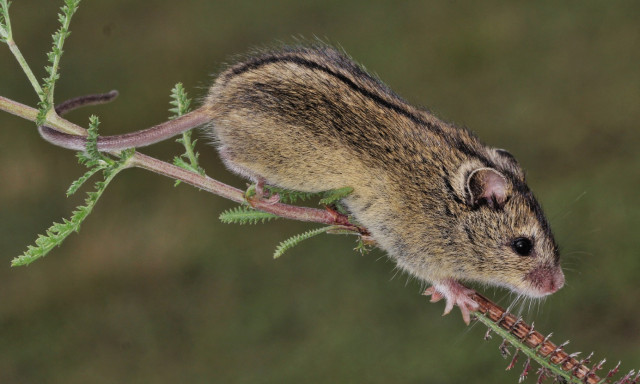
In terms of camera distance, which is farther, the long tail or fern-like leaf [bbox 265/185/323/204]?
fern-like leaf [bbox 265/185/323/204]

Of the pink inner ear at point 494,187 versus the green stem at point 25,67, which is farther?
the pink inner ear at point 494,187

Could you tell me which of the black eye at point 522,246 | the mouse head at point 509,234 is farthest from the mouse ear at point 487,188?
the black eye at point 522,246

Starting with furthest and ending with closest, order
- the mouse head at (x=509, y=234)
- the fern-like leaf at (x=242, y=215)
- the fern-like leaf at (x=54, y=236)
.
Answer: the mouse head at (x=509, y=234)
the fern-like leaf at (x=242, y=215)
the fern-like leaf at (x=54, y=236)

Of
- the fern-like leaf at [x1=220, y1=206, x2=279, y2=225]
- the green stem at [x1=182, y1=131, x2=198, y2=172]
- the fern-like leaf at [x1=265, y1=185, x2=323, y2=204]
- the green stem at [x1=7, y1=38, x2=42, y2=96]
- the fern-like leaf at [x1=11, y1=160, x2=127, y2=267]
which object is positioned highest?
the fern-like leaf at [x1=265, y1=185, x2=323, y2=204]

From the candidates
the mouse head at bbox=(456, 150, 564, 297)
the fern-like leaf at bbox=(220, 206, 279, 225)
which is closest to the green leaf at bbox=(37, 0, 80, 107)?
the fern-like leaf at bbox=(220, 206, 279, 225)

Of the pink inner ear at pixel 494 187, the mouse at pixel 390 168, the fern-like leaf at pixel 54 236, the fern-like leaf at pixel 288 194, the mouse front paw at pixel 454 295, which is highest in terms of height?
the pink inner ear at pixel 494 187

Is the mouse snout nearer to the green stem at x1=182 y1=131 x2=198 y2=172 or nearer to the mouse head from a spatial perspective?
the mouse head

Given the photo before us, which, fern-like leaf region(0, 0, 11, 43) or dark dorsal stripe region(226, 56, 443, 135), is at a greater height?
dark dorsal stripe region(226, 56, 443, 135)

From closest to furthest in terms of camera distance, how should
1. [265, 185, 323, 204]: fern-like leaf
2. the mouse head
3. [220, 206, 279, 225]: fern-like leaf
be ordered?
1. [220, 206, 279, 225]: fern-like leaf
2. [265, 185, 323, 204]: fern-like leaf
3. the mouse head

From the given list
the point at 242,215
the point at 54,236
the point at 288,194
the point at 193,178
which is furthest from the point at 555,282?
the point at 54,236

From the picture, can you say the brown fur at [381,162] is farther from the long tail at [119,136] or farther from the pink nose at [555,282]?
the long tail at [119,136]
